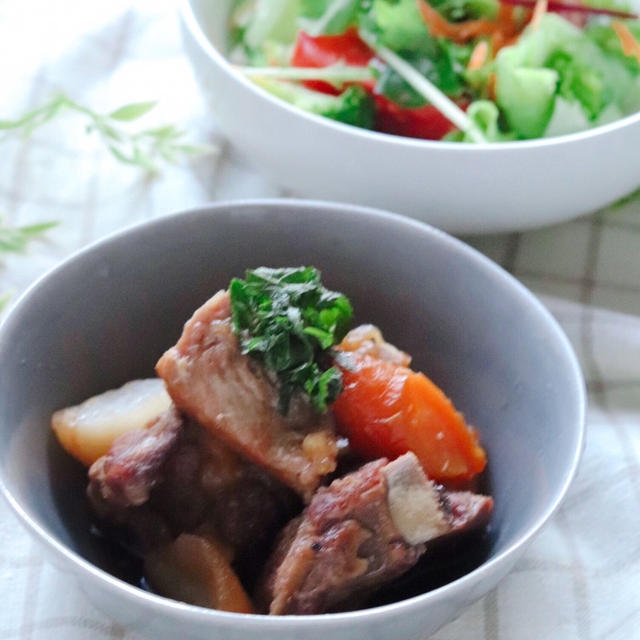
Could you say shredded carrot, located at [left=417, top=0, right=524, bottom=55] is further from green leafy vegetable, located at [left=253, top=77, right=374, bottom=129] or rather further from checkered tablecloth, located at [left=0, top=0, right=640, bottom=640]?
checkered tablecloth, located at [left=0, top=0, right=640, bottom=640]

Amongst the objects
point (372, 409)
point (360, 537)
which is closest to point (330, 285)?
point (372, 409)

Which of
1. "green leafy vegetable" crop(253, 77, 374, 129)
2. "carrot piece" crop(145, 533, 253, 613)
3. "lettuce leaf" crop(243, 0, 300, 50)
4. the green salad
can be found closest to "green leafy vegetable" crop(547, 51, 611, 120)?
the green salad

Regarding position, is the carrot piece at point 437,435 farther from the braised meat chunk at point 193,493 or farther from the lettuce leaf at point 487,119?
the lettuce leaf at point 487,119

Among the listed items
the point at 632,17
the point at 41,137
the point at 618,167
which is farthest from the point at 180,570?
the point at 632,17

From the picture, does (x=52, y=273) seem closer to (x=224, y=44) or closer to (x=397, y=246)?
(x=397, y=246)

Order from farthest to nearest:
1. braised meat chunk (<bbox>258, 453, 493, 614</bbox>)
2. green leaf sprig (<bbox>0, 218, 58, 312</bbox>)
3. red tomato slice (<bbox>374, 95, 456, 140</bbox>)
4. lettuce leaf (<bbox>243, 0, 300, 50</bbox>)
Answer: lettuce leaf (<bbox>243, 0, 300, 50</bbox>), red tomato slice (<bbox>374, 95, 456, 140</bbox>), green leaf sprig (<bbox>0, 218, 58, 312</bbox>), braised meat chunk (<bbox>258, 453, 493, 614</bbox>)

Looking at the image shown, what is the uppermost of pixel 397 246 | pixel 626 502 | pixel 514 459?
pixel 397 246
